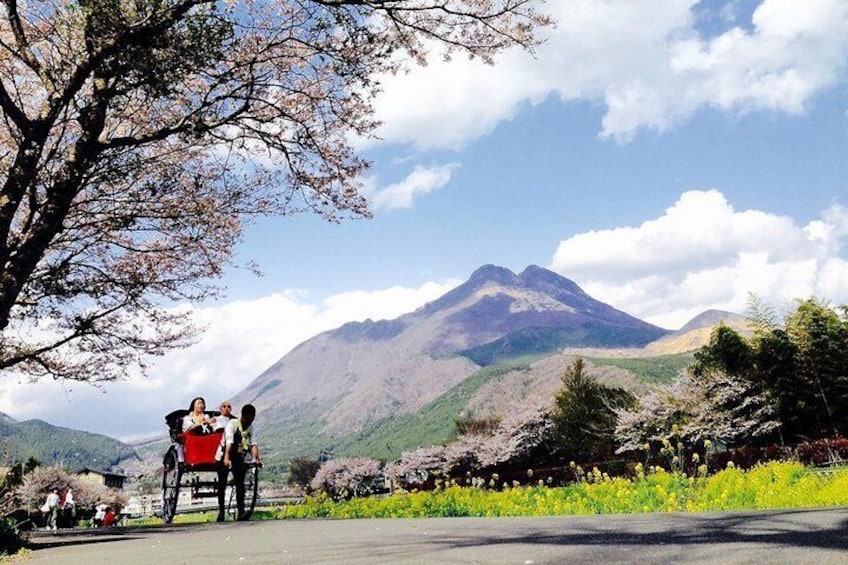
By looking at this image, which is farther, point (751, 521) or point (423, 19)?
point (423, 19)

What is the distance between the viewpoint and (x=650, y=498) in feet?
29.0

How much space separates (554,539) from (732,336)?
141 feet

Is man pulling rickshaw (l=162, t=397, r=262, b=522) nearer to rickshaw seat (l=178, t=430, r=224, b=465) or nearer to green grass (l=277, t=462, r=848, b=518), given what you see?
rickshaw seat (l=178, t=430, r=224, b=465)

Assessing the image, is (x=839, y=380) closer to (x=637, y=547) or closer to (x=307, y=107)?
(x=307, y=107)

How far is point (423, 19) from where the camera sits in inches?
362

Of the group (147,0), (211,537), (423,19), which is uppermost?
(423,19)

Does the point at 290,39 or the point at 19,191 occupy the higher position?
the point at 290,39

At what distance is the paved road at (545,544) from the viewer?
12.3 feet

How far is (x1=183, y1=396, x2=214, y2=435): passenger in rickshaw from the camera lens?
35.3 feet

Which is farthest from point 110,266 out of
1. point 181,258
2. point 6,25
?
point 6,25

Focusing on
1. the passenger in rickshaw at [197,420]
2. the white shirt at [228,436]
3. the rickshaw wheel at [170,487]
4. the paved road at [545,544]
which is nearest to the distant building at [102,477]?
the rickshaw wheel at [170,487]

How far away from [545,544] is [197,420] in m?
7.94

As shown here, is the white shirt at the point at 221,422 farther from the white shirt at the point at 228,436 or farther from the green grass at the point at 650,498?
the green grass at the point at 650,498

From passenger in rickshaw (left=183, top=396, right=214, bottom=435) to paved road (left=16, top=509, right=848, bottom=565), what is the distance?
376 cm
